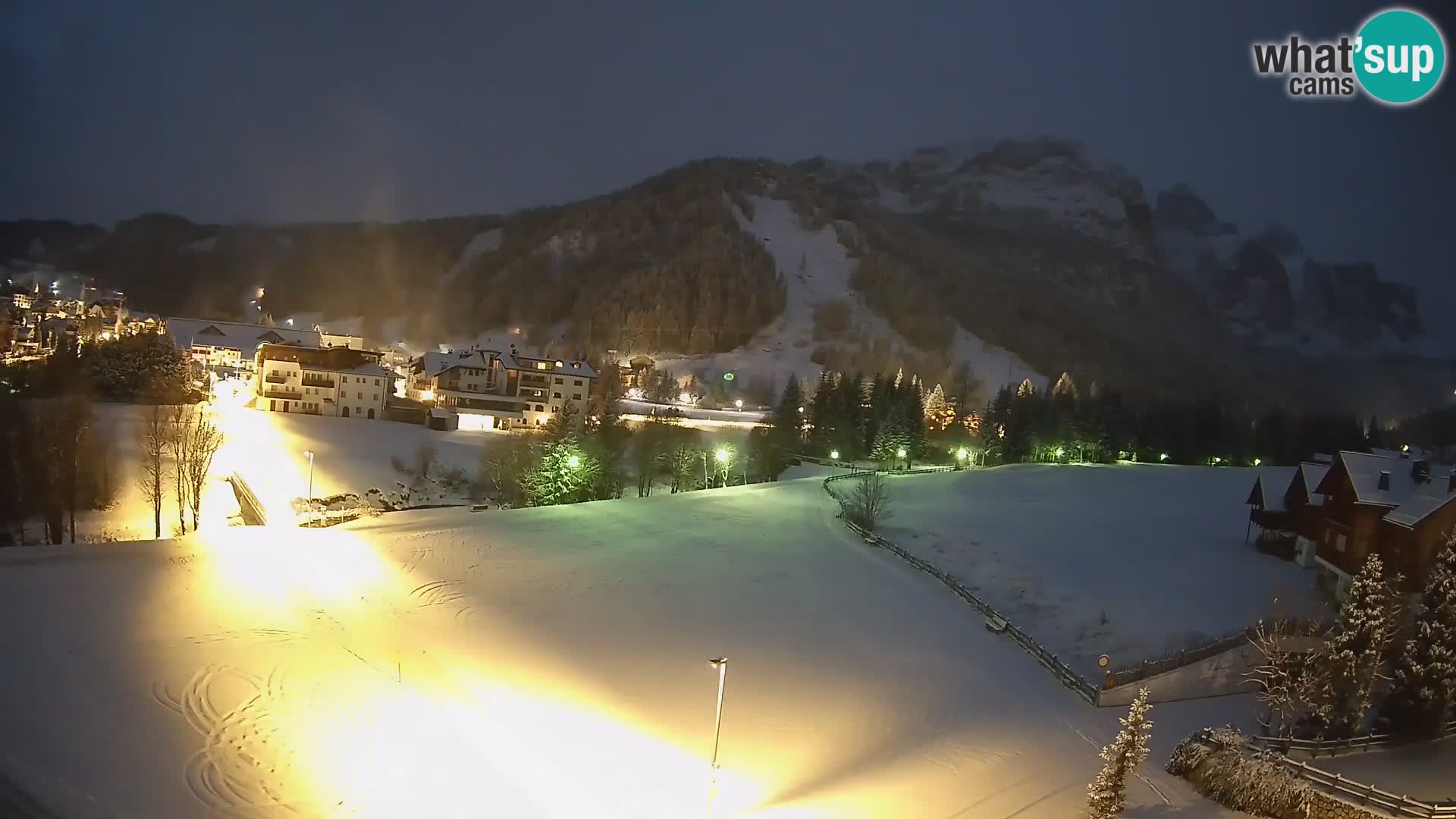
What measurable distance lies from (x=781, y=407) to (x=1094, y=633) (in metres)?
45.2

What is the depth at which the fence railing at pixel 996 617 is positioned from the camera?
64.2 feet

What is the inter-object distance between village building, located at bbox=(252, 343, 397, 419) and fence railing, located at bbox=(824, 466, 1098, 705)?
38.8 metres

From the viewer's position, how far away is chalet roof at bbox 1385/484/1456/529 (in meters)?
20.7

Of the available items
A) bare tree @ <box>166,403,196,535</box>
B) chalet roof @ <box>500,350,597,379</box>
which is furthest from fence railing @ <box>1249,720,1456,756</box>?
chalet roof @ <box>500,350,597,379</box>

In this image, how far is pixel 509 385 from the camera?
64625mm

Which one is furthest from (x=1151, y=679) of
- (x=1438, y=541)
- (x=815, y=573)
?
(x=815, y=573)

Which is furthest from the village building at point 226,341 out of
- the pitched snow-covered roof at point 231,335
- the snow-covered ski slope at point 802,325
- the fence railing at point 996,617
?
the snow-covered ski slope at point 802,325

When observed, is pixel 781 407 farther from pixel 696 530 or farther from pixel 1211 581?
pixel 1211 581

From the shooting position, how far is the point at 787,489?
139ft

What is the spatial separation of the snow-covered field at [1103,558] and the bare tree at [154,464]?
1120 inches

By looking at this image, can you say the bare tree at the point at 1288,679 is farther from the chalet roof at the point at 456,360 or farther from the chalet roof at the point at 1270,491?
the chalet roof at the point at 456,360

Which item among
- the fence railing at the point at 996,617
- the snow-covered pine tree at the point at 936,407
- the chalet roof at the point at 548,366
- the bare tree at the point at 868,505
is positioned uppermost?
the chalet roof at the point at 548,366

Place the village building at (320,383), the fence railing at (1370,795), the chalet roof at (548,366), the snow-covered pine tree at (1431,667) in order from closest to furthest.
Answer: the fence railing at (1370,795), the snow-covered pine tree at (1431,667), the village building at (320,383), the chalet roof at (548,366)

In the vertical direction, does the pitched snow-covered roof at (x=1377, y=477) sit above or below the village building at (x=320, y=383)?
below
